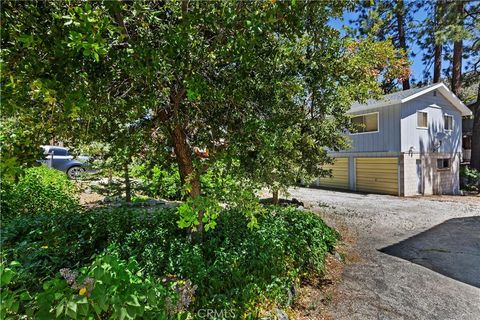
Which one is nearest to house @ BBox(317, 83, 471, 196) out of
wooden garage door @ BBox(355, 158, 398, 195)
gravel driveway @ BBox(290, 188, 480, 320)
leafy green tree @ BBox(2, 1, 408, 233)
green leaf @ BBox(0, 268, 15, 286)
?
wooden garage door @ BBox(355, 158, 398, 195)

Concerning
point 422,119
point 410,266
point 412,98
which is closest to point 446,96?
point 422,119

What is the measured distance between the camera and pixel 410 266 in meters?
4.88

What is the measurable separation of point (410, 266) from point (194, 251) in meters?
3.93

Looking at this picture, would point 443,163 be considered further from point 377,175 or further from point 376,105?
point 376,105

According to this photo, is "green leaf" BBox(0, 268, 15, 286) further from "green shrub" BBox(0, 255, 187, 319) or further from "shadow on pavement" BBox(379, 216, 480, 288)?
"shadow on pavement" BBox(379, 216, 480, 288)

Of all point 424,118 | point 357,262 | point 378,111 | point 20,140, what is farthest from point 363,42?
point 424,118

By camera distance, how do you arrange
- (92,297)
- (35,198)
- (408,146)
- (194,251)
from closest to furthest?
(92,297)
(194,251)
(35,198)
(408,146)

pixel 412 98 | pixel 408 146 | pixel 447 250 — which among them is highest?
pixel 412 98

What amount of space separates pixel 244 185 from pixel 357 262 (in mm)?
3298

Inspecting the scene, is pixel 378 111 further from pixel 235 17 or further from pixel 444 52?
pixel 235 17

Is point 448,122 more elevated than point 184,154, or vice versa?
point 448,122

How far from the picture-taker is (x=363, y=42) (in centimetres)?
436

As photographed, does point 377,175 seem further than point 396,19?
No

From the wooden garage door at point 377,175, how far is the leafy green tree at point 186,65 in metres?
10.6
